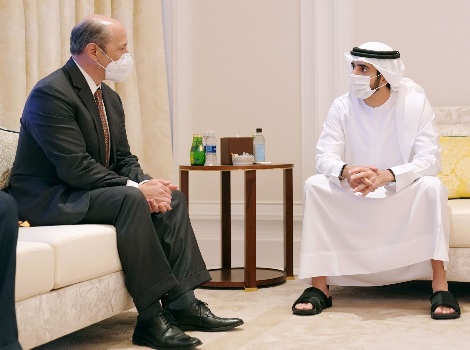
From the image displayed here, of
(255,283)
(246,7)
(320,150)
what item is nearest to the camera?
(320,150)

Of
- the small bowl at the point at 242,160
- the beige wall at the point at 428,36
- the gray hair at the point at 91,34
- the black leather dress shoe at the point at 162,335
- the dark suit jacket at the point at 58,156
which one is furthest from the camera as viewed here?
the beige wall at the point at 428,36

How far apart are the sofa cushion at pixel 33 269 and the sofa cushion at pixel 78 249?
42mm

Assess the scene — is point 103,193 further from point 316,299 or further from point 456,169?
point 456,169

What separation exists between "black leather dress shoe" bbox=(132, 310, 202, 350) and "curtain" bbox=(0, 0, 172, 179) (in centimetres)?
132

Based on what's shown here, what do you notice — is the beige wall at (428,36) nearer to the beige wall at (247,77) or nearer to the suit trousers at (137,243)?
the beige wall at (247,77)

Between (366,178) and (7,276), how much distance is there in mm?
1700

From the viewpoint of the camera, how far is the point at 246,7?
190 inches

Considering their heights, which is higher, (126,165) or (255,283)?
(126,165)

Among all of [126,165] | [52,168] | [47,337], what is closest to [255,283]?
[126,165]

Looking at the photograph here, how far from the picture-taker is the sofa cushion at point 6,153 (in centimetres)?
297

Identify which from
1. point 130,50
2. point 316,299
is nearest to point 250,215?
point 316,299

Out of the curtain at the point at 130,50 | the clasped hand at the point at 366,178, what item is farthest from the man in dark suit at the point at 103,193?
the clasped hand at the point at 366,178

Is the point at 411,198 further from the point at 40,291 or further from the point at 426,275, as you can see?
the point at 40,291

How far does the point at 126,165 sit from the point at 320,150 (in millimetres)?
934
